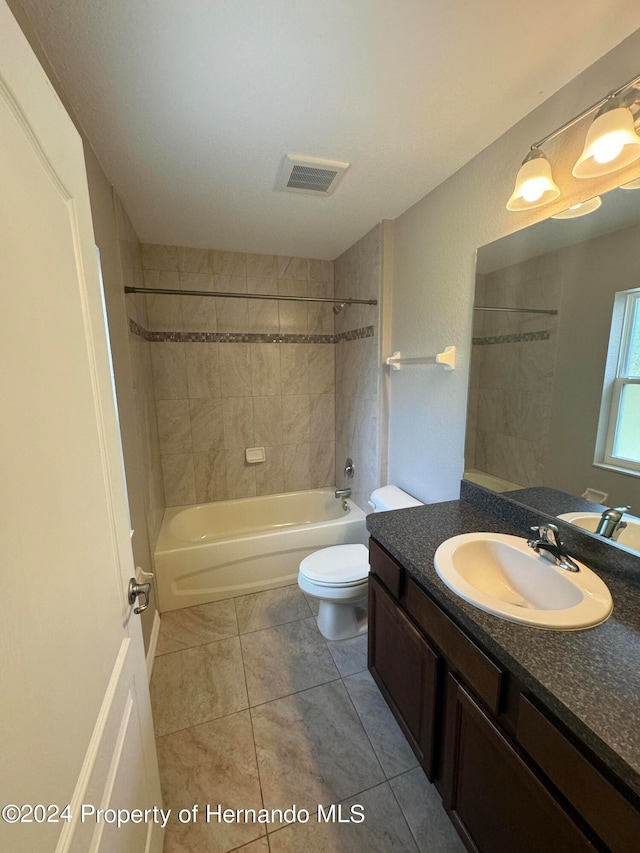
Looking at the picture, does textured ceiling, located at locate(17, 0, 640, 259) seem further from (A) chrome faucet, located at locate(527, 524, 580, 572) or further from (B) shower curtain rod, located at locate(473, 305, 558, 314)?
(A) chrome faucet, located at locate(527, 524, 580, 572)

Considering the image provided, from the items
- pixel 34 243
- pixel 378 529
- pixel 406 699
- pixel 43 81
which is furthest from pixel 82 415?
pixel 406 699

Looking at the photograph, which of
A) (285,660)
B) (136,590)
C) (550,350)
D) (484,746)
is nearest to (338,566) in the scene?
(285,660)

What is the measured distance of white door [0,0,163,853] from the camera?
0.42m

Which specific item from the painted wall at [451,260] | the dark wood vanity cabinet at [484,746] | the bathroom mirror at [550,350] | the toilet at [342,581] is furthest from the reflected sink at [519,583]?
the toilet at [342,581]

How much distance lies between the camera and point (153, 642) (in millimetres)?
1900

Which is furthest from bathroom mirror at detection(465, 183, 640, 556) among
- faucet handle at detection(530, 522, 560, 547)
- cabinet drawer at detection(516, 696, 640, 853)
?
cabinet drawer at detection(516, 696, 640, 853)

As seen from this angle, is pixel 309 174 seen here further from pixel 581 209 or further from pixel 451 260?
pixel 581 209

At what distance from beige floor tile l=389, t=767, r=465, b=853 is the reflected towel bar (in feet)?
5.55

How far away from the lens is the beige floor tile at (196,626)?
6.45ft

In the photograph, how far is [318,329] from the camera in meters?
2.96

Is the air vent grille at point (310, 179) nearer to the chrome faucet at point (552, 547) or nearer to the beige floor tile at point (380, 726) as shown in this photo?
the chrome faucet at point (552, 547)

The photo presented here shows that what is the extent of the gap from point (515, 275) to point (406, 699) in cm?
167

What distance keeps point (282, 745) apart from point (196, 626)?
0.91 metres

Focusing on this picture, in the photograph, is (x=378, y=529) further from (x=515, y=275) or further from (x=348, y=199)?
(x=348, y=199)
